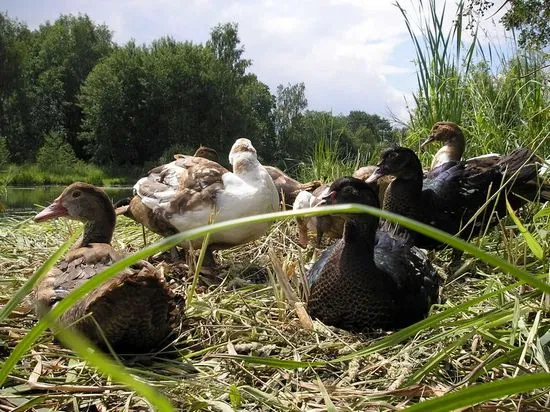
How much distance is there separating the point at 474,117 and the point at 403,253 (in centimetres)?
353

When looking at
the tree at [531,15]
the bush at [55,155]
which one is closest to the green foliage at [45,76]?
the bush at [55,155]

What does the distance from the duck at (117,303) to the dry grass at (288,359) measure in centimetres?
10

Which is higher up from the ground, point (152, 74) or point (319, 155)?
point (152, 74)

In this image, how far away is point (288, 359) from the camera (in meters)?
2.26

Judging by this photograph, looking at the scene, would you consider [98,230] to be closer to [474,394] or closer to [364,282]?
[364,282]

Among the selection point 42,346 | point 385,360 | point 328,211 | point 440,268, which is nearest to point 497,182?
point 440,268

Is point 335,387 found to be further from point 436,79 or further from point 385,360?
point 436,79

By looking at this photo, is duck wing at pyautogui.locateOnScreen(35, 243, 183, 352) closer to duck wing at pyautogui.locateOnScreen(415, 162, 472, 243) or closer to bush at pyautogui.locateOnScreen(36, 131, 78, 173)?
duck wing at pyautogui.locateOnScreen(415, 162, 472, 243)

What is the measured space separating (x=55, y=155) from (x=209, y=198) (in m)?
35.2

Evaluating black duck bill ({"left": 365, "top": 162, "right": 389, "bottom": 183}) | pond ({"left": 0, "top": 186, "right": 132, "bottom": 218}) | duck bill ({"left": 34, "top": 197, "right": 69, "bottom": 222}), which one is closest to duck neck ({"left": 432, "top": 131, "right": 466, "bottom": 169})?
black duck bill ({"left": 365, "top": 162, "right": 389, "bottom": 183})

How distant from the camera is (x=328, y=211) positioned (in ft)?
1.92

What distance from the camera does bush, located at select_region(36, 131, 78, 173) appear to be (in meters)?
33.8

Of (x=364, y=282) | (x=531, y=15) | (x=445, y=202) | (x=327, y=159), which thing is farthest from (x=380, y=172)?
(x=531, y=15)

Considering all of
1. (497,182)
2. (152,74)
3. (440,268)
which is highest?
(152,74)
